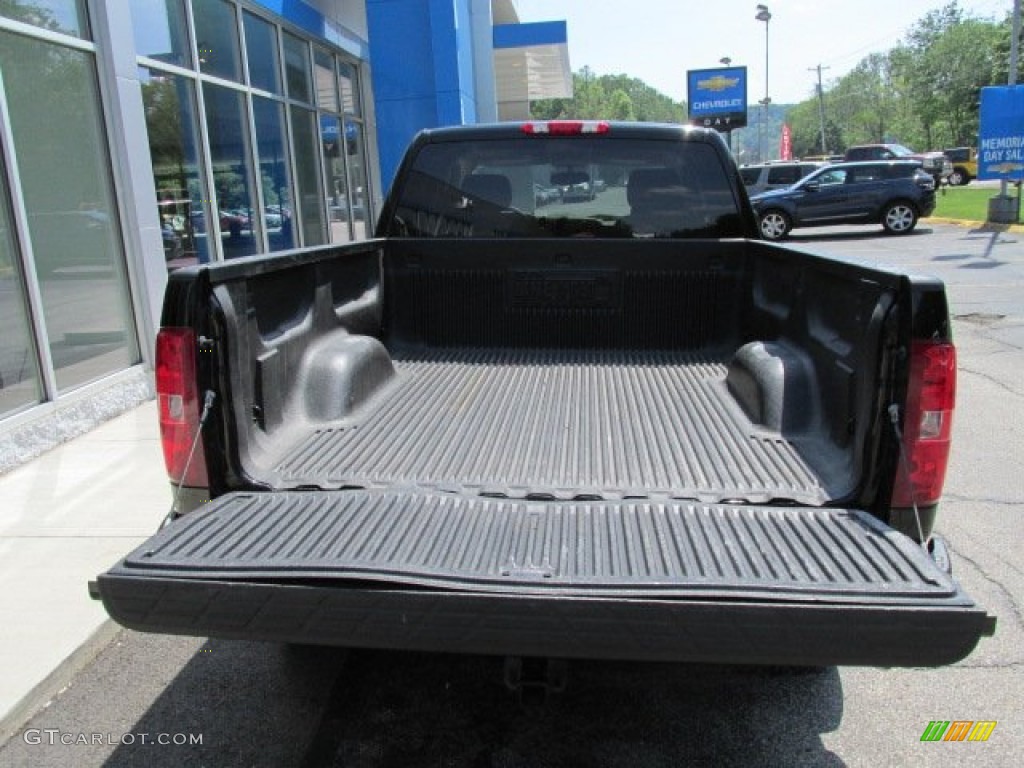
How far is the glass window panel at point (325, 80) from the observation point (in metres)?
13.4

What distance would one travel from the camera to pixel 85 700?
10.1 feet

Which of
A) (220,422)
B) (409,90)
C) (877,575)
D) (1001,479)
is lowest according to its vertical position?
(1001,479)

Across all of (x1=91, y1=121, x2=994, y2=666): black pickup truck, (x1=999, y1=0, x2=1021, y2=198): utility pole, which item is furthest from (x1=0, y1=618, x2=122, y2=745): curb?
(x1=999, y1=0, x2=1021, y2=198): utility pole

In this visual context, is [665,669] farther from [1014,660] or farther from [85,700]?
[85,700]

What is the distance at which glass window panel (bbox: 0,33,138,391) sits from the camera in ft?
19.8

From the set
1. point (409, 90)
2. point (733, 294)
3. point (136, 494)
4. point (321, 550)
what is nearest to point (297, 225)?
point (409, 90)

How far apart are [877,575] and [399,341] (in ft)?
10.0

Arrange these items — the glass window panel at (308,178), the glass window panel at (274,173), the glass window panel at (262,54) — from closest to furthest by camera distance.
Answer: the glass window panel at (262,54)
the glass window panel at (274,173)
the glass window panel at (308,178)

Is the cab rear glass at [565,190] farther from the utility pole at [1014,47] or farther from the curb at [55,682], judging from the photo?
the utility pole at [1014,47]

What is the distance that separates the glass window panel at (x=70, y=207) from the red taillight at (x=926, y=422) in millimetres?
5918

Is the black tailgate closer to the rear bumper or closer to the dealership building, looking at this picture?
the rear bumper

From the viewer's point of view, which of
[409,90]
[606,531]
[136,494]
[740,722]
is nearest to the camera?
[606,531]

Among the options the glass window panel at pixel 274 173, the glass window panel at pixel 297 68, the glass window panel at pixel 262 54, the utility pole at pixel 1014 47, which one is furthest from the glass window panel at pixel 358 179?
the utility pole at pixel 1014 47

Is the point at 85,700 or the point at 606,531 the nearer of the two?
the point at 606,531
